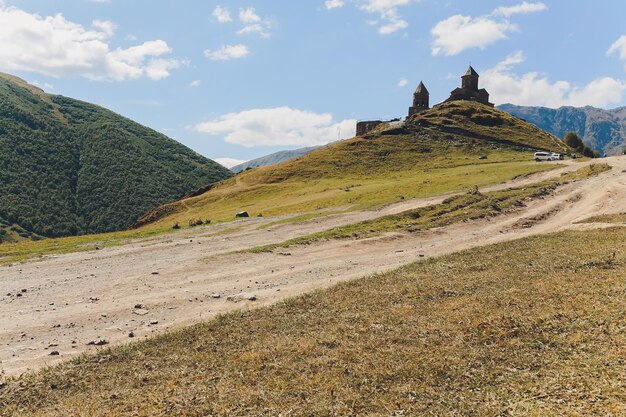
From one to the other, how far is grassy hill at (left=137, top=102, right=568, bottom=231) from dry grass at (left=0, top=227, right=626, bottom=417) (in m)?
36.2

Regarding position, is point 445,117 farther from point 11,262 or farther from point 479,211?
point 11,262

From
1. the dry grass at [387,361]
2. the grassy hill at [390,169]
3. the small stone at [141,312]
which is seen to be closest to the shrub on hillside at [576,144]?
the grassy hill at [390,169]

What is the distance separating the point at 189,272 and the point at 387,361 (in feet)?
57.4

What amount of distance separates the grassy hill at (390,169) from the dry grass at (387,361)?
36241 mm

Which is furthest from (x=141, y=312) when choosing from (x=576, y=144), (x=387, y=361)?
(x=576, y=144)

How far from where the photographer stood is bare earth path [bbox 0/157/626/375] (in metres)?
17.6

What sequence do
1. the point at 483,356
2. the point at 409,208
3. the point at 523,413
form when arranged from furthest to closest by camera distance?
the point at 409,208 → the point at 483,356 → the point at 523,413

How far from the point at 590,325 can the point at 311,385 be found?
326 inches

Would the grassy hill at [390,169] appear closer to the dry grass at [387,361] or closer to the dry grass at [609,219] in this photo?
the dry grass at [609,219]

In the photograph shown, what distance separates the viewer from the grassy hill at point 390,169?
212ft

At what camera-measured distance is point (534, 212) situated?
131 ft

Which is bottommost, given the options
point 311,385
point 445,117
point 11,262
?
point 311,385

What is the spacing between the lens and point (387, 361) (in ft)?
40.5

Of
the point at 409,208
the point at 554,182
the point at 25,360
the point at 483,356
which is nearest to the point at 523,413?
the point at 483,356
